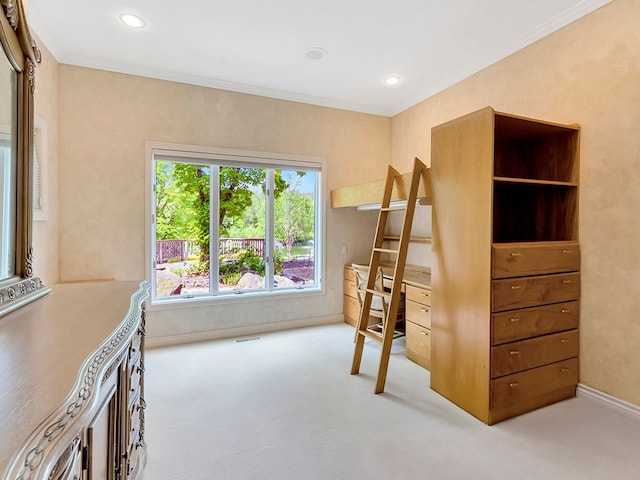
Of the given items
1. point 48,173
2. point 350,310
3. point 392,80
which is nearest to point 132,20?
point 48,173

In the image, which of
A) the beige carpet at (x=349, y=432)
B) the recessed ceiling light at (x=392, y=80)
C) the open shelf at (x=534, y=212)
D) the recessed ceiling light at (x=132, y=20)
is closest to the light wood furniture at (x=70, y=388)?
the beige carpet at (x=349, y=432)

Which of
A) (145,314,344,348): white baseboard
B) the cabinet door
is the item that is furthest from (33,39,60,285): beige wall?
the cabinet door

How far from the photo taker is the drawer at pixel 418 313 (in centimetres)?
293

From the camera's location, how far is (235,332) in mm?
3791

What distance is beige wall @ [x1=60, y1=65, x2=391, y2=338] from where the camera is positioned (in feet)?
10.3

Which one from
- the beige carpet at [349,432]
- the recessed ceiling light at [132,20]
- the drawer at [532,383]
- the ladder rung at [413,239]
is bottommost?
the beige carpet at [349,432]

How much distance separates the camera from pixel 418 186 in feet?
8.89

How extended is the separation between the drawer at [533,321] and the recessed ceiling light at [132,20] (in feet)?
11.1

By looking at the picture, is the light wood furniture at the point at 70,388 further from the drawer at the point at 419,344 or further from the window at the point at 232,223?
the drawer at the point at 419,344

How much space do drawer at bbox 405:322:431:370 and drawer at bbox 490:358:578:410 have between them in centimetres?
78

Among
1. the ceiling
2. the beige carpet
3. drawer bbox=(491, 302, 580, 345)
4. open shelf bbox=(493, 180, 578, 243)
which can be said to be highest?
the ceiling

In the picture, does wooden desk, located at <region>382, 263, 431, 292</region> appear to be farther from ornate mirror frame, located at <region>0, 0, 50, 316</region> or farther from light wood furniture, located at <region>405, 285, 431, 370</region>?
ornate mirror frame, located at <region>0, 0, 50, 316</region>

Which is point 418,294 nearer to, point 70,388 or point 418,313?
point 418,313

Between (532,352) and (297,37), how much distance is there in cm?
305
